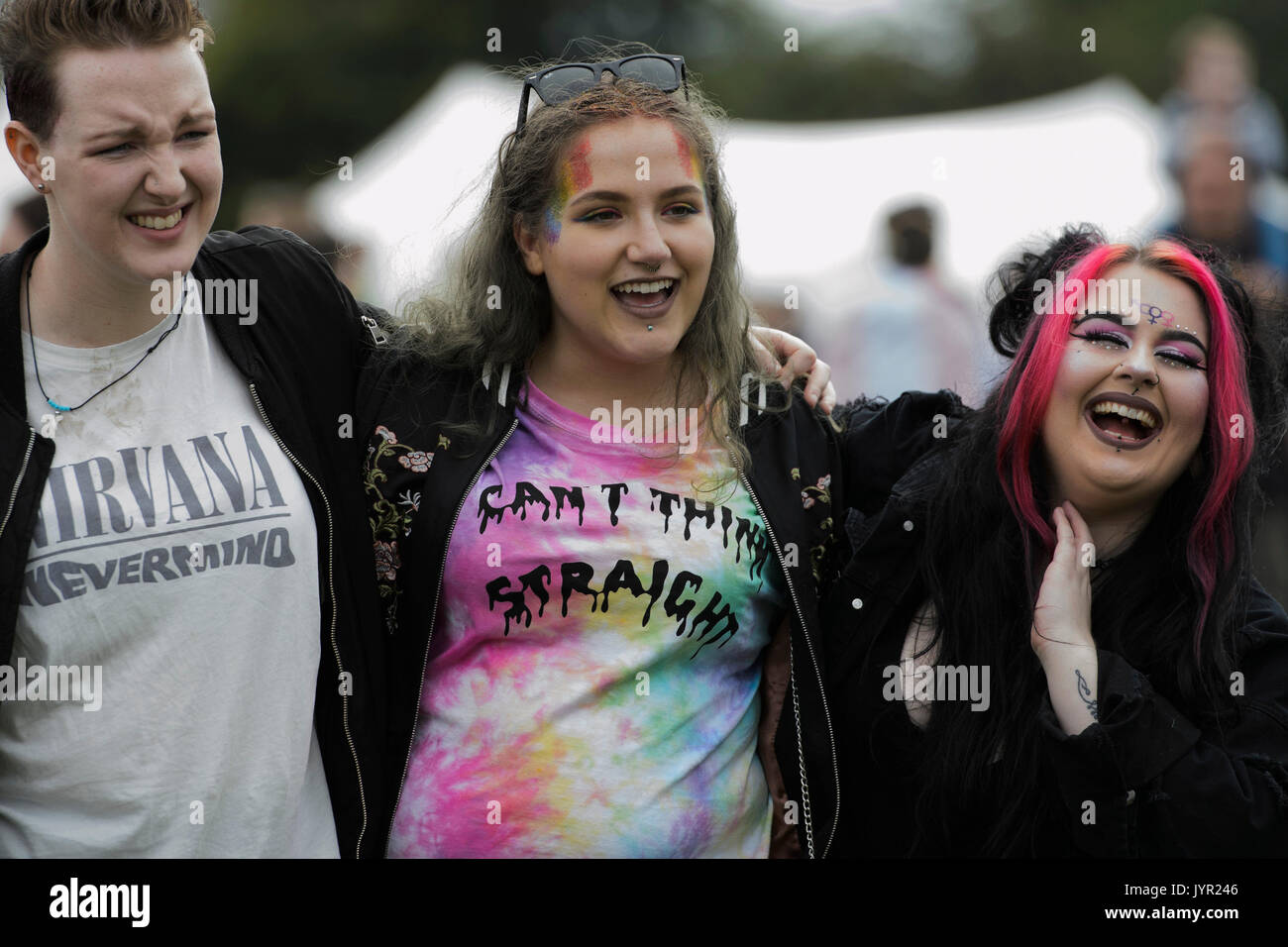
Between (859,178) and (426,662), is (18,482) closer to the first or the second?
(426,662)

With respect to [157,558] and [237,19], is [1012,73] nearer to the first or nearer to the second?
[237,19]

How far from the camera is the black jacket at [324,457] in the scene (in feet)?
10.3

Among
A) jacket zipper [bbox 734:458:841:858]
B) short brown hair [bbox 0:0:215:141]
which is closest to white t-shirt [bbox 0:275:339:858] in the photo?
short brown hair [bbox 0:0:215:141]

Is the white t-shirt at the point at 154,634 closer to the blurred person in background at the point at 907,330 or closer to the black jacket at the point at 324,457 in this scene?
the black jacket at the point at 324,457

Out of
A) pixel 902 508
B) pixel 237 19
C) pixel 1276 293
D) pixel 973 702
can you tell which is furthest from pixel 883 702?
pixel 237 19

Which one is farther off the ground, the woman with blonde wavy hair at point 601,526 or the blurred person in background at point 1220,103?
the blurred person in background at point 1220,103

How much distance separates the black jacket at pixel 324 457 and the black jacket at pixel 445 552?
0.07 metres

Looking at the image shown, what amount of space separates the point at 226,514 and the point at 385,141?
9.73m

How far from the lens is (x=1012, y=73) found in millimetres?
24234

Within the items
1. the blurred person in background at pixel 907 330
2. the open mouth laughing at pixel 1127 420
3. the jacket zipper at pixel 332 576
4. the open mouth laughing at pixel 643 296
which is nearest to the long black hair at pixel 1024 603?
the open mouth laughing at pixel 1127 420

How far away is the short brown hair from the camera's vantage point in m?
2.87

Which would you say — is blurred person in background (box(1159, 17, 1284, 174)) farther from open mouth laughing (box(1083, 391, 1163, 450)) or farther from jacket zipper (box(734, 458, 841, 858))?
jacket zipper (box(734, 458, 841, 858))

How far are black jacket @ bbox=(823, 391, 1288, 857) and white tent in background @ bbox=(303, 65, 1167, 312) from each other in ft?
20.9

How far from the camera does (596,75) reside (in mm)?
3445
